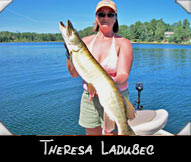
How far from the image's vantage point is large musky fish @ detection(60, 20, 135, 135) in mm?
2172

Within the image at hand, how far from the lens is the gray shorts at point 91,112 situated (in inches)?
95.7

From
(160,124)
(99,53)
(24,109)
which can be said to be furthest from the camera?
(24,109)

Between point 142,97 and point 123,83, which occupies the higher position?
point 123,83

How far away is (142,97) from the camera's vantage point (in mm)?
14273

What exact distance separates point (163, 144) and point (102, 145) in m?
0.66

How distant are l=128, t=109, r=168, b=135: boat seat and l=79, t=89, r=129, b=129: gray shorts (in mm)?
1757

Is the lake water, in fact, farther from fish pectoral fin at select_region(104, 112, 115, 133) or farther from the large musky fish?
the large musky fish

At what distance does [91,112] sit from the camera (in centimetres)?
247

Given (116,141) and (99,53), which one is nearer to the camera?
(116,141)

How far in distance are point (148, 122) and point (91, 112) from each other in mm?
2147

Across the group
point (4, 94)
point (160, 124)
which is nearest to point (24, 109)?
point (4, 94)

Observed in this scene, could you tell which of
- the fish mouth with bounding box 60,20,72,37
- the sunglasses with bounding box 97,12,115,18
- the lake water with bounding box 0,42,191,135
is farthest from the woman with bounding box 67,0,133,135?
the lake water with bounding box 0,42,191,135

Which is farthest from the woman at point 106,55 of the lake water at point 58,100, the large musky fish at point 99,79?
the lake water at point 58,100

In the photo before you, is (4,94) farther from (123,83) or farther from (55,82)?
(123,83)
